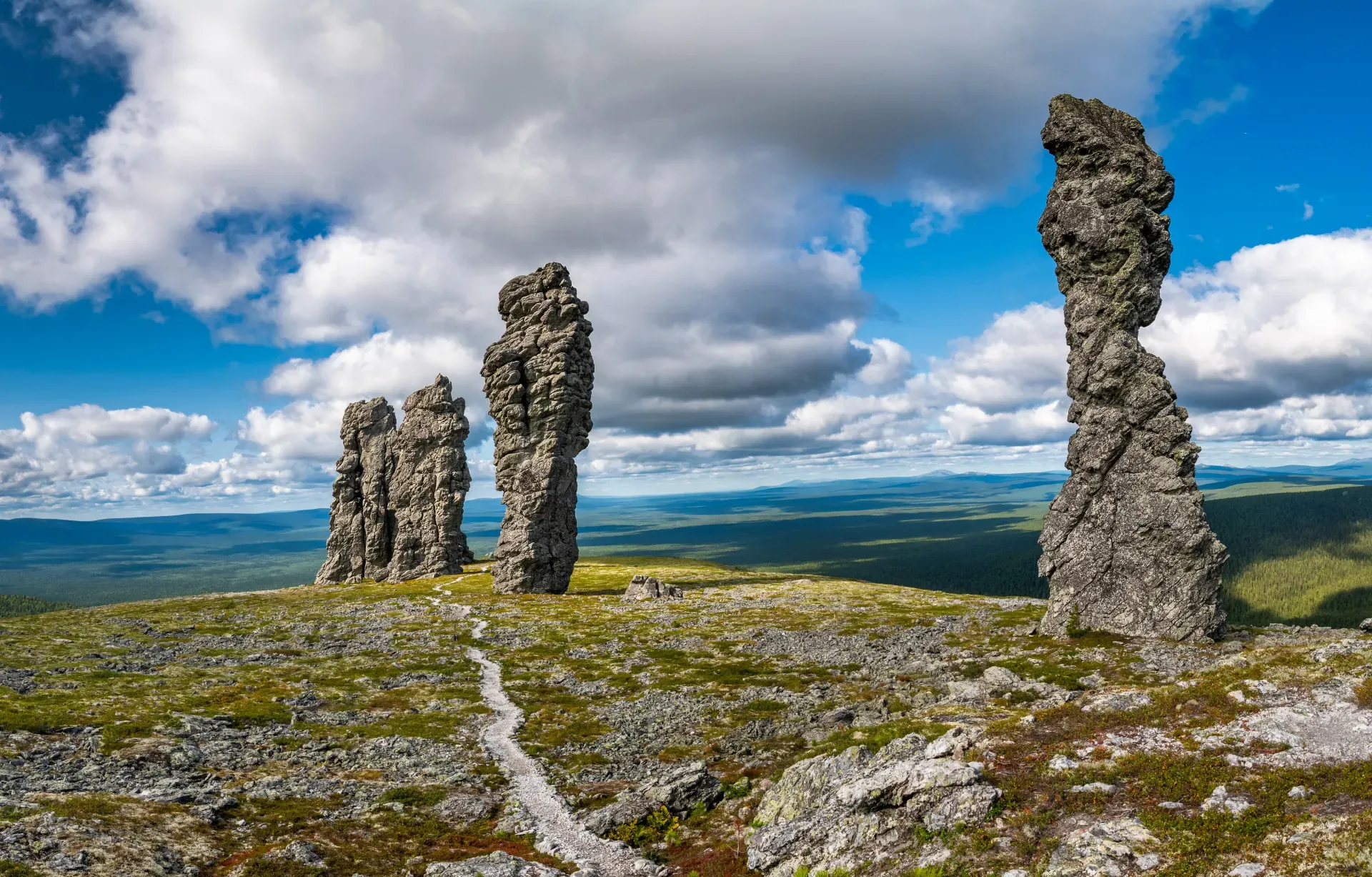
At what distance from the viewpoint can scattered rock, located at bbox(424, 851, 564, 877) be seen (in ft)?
79.2

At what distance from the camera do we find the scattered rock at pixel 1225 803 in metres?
18.6

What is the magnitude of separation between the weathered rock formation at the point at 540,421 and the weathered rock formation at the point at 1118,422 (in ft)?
241

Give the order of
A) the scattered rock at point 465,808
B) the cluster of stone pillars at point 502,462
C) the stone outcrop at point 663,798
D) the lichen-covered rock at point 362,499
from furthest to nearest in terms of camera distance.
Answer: the lichen-covered rock at point 362,499, the cluster of stone pillars at point 502,462, the scattered rock at point 465,808, the stone outcrop at point 663,798

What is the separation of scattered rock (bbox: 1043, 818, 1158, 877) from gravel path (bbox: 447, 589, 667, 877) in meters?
13.9

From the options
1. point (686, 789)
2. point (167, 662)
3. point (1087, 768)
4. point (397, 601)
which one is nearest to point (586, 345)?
point (397, 601)

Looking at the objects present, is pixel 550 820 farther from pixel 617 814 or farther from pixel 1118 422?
pixel 1118 422

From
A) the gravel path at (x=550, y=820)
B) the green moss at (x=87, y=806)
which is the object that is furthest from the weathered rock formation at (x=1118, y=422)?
the green moss at (x=87, y=806)

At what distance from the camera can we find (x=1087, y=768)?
22734 millimetres

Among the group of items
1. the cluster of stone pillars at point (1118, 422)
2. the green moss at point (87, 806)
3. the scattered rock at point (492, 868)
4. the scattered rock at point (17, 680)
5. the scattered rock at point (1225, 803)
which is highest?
the cluster of stone pillars at point (1118, 422)

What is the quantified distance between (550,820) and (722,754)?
35.4ft

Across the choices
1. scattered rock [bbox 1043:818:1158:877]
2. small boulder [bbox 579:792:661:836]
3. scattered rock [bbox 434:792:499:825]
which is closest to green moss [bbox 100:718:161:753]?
scattered rock [bbox 434:792:499:825]

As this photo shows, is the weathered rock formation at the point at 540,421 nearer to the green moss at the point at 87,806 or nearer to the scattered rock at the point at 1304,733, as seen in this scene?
the green moss at the point at 87,806

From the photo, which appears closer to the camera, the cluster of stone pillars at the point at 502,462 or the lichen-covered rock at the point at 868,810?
the lichen-covered rock at the point at 868,810

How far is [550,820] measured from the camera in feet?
99.7
